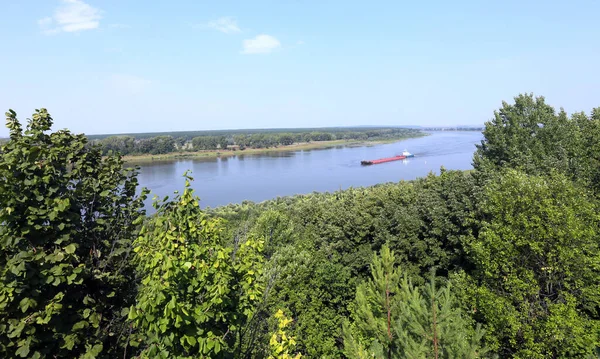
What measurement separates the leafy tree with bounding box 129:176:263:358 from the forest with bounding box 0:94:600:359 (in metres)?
0.02

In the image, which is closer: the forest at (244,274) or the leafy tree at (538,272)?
the forest at (244,274)

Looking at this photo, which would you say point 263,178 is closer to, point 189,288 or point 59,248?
point 59,248

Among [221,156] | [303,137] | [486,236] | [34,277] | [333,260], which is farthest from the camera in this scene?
[303,137]

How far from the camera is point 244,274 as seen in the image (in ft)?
13.0

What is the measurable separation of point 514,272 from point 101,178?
477 inches

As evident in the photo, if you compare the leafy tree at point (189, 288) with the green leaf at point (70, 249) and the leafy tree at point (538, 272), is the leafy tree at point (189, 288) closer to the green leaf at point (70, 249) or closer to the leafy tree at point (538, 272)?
the green leaf at point (70, 249)

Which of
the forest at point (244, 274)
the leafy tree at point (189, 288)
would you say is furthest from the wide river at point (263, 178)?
the leafy tree at point (189, 288)

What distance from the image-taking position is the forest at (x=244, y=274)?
3605 mm

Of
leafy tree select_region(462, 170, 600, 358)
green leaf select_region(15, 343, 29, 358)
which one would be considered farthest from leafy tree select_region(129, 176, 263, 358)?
leafy tree select_region(462, 170, 600, 358)

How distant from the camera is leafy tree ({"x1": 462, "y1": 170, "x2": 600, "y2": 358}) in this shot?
33.9 ft

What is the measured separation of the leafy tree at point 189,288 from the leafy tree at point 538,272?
1000 cm

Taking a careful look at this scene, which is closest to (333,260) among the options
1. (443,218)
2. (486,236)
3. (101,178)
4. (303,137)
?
(443,218)

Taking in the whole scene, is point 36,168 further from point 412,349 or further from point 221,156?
point 221,156

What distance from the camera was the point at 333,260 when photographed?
741 inches
